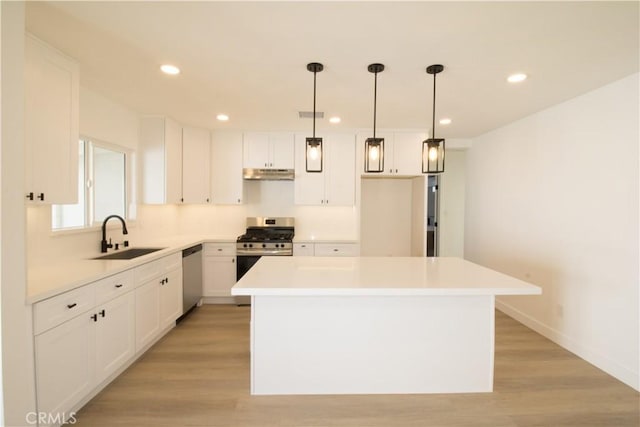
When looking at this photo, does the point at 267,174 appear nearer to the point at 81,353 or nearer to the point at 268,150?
the point at 268,150

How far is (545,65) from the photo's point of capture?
7.11ft

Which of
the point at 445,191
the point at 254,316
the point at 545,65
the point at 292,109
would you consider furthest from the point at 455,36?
the point at 445,191

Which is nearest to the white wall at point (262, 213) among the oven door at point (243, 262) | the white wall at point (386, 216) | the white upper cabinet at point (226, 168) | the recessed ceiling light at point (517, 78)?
the white upper cabinet at point (226, 168)

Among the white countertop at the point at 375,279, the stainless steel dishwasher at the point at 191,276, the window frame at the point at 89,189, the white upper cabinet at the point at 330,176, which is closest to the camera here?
the white countertop at the point at 375,279

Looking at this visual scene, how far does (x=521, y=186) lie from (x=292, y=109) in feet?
9.24

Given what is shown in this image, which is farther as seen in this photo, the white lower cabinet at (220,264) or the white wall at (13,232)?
the white lower cabinet at (220,264)

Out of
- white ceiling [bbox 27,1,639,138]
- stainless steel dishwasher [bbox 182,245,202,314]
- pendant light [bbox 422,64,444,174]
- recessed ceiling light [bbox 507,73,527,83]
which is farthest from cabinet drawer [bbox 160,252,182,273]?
recessed ceiling light [bbox 507,73,527,83]

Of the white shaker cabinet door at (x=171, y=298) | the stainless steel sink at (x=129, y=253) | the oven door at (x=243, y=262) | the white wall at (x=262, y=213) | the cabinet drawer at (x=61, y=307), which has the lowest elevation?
the white shaker cabinet door at (x=171, y=298)

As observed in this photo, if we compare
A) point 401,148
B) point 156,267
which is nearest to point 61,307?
point 156,267

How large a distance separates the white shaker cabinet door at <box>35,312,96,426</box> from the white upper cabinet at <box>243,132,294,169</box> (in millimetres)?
2725

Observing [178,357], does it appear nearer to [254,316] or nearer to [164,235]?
[254,316]

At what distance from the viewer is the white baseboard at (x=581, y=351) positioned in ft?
7.59

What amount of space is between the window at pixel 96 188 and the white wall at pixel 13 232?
1.17 meters

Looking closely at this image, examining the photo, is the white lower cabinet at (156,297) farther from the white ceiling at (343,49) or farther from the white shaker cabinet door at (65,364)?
the white ceiling at (343,49)
